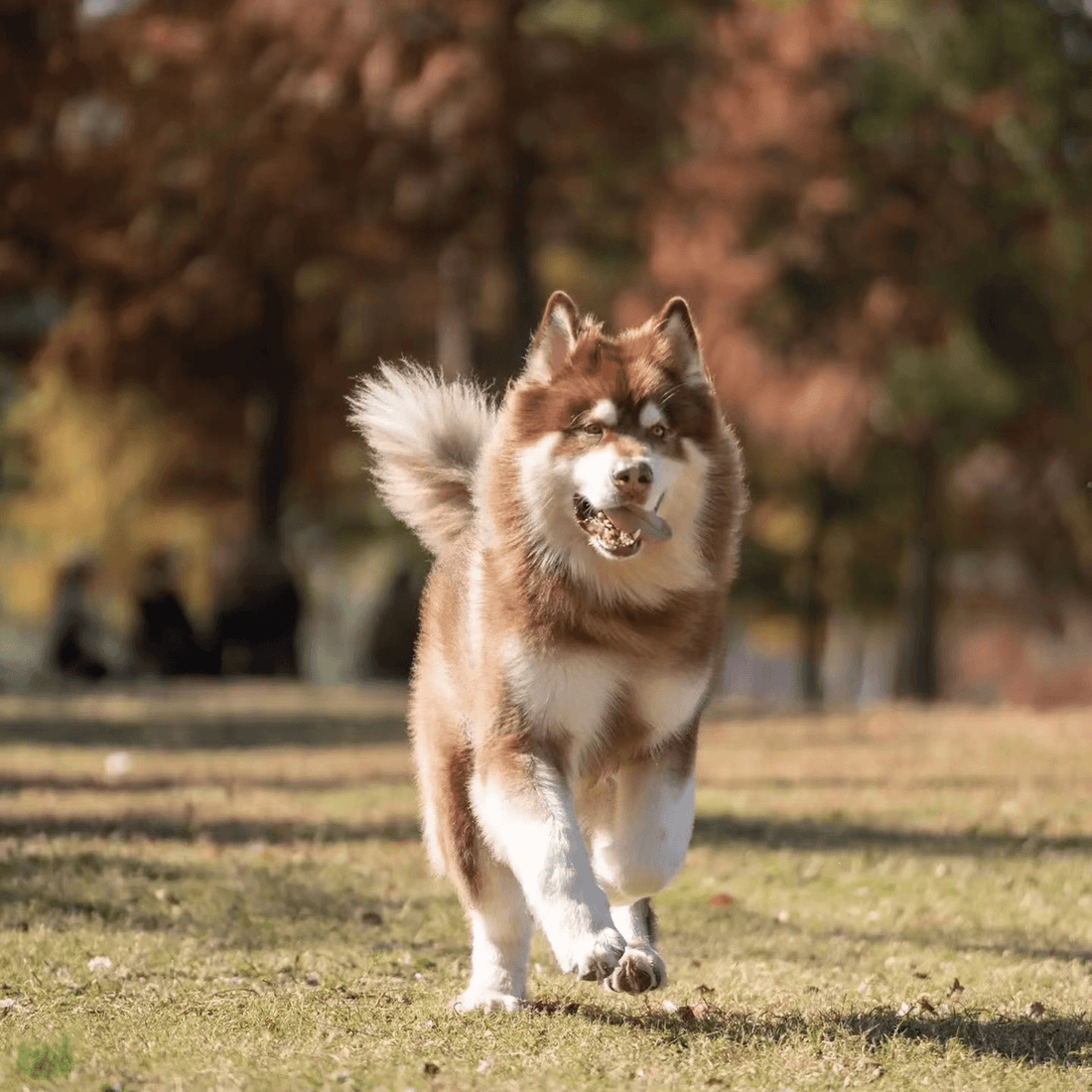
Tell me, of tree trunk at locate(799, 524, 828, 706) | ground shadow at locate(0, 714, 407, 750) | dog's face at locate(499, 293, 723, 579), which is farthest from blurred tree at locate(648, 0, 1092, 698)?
dog's face at locate(499, 293, 723, 579)

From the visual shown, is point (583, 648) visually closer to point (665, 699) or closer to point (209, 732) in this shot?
point (665, 699)

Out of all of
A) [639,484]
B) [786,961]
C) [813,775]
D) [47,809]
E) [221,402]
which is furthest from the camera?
[221,402]

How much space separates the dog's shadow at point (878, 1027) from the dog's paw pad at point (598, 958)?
2.08 ft

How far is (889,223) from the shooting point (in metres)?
23.9

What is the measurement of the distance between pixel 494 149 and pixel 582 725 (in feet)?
57.2

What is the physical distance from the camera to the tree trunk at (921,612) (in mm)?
25156

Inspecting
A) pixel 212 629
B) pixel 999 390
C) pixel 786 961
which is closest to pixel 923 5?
pixel 999 390

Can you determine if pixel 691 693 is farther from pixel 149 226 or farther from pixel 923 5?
pixel 149 226

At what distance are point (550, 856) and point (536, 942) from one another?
2.63m

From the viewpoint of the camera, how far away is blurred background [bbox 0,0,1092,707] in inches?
897

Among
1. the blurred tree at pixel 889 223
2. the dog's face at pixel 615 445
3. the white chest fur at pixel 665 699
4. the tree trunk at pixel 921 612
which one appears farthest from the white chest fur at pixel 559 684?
the tree trunk at pixel 921 612

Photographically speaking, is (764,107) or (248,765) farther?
(764,107)

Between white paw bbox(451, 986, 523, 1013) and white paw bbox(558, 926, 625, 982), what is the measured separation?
91 cm

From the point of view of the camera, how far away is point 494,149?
22.2 m
